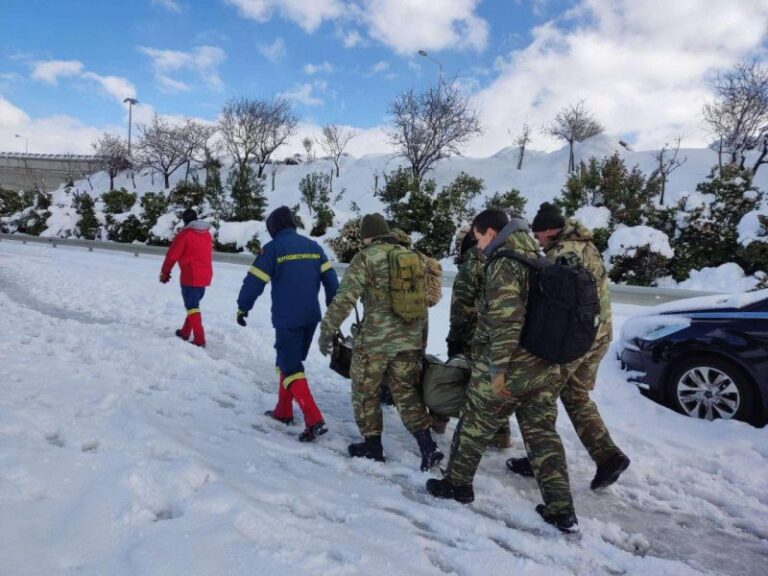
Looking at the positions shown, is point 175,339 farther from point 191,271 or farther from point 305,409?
point 305,409

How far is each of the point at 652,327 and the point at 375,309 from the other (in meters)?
3.27

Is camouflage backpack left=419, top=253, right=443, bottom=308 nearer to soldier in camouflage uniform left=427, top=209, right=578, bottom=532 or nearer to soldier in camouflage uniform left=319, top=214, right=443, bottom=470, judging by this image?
soldier in camouflage uniform left=319, top=214, right=443, bottom=470

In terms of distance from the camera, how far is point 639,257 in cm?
1337

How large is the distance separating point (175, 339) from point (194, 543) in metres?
4.98

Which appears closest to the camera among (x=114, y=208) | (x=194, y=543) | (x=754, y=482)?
(x=194, y=543)

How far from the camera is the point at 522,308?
3.10 m

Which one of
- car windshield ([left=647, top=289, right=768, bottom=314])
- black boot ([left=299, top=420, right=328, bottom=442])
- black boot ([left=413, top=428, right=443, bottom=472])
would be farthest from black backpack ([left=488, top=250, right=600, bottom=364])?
car windshield ([left=647, top=289, right=768, bottom=314])

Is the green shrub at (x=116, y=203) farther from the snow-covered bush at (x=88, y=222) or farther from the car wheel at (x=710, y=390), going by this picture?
the car wheel at (x=710, y=390)

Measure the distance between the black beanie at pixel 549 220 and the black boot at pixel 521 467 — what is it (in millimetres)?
1768

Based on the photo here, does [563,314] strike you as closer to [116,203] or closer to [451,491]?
[451,491]

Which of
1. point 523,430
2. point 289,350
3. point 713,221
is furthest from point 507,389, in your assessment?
point 713,221

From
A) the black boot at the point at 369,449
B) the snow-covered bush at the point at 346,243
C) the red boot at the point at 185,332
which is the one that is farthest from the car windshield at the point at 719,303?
the snow-covered bush at the point at 346,243

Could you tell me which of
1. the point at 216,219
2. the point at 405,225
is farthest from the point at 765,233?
the point at 216,219

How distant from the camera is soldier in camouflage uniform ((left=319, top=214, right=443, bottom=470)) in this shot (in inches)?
153
